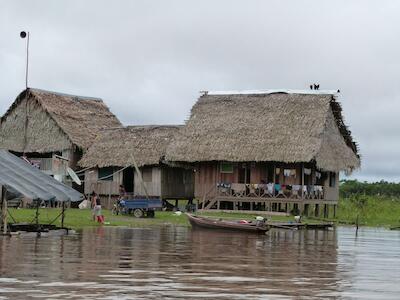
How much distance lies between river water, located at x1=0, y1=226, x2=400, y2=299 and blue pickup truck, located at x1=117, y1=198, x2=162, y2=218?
10.0 metres

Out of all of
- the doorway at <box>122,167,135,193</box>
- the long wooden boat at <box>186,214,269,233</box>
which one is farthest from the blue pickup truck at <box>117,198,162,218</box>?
the long wooden boat at <box>186,214,269,233</box>

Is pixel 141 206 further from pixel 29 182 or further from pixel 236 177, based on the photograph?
pixel 29 182

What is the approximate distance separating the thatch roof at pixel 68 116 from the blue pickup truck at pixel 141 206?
836 cm

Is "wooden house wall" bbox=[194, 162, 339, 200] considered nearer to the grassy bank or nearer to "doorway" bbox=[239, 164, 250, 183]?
"doorway" bbox=[239, 164, 250, 183]

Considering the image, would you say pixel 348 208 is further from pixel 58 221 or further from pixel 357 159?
pixel 58 221

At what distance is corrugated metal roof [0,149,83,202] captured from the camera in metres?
24.5

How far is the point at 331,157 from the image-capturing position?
4359 cm

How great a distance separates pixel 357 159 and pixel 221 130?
8.42m

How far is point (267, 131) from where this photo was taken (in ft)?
142

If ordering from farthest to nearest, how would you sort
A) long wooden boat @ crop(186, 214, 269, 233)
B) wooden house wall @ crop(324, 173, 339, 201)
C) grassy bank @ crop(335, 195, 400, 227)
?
wooden house wall @ crop(324, 173, 339, 201)
grassy bank @ crop(335, 195, 400, 227)
long wooden boat @ crop(186, 214, 269, 233)

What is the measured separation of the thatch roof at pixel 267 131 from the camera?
4209cm

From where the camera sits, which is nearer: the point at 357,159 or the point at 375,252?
the point at 375,252

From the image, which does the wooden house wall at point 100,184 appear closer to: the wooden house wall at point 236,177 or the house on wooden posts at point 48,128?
the house on wooden posts at point 48,128

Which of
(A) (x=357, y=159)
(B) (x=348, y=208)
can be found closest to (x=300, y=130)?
(A) (x=357, y=159)
